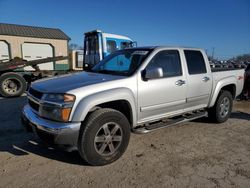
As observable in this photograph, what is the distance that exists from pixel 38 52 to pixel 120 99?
24.9 m

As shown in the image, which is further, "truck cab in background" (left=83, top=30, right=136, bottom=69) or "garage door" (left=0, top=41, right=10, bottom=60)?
"garage door" (left=0, top=41, right=10, bottom=60)

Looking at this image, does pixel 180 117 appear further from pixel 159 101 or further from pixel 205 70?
pixel 205 70

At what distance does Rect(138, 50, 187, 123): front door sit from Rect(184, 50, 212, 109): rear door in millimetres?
235

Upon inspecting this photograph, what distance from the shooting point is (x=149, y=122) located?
173 inches

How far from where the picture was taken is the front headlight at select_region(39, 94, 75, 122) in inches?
131

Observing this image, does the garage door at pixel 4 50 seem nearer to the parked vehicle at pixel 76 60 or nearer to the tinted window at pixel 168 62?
the parked vehicle at pixel 76 60

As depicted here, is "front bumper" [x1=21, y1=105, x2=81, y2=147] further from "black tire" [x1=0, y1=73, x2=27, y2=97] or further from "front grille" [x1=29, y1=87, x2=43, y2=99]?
"black tire" [x1=0, y1=73, x2=27, y2=97]

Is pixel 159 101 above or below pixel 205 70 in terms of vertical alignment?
below

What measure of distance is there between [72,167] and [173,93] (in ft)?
7.31

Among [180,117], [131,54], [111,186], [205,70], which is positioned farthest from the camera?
[205,70]

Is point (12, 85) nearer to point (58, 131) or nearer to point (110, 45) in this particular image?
point (110, 45)

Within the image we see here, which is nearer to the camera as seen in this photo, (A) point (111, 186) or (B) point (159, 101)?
(A) point (111, 186)

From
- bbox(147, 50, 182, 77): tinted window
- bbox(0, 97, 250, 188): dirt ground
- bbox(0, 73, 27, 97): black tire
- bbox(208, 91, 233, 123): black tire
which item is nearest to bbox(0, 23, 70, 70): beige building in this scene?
bbox(0, 73, 27, 97): black tire

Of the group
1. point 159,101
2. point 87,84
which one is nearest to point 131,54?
point 159,101
